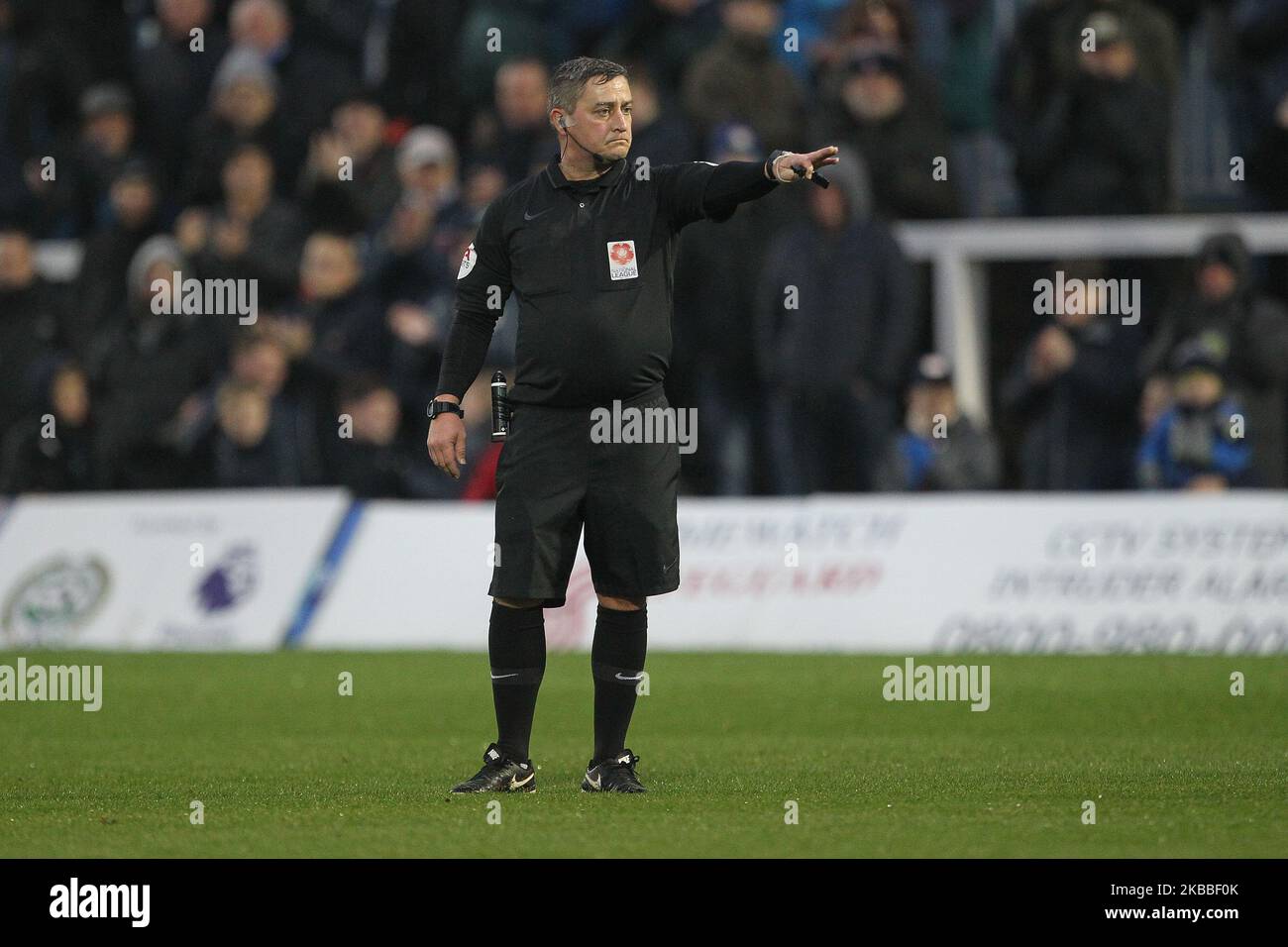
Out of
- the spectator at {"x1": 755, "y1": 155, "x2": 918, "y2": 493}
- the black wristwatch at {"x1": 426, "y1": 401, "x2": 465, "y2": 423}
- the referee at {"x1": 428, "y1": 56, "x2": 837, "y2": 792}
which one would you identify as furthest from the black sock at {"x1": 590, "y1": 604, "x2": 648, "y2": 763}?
the spectator at {"x1": 755, "y1": 155, "x2": 918, "y2": 493}

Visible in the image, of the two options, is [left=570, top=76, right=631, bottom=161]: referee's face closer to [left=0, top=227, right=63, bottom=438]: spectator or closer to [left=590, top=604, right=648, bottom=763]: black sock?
[left=590, top=604, right=648, bottom=763]: black sock

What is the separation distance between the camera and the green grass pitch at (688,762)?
7562 mm

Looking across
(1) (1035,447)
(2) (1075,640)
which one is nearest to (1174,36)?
(1) (1035,447)

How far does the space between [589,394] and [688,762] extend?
6.70 feet

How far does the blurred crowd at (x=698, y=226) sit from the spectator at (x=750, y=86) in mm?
Answer: 25

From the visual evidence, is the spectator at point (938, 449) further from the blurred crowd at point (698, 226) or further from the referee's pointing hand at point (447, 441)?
the referee's pointing hand at point (447, 441)

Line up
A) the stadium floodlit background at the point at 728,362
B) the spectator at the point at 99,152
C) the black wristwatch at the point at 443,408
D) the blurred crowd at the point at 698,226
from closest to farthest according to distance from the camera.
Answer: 1. the black wristwatch at the point at 443,408
2. the stadium floodlit background at the point at 728,362
3. the blurred crowd at the point at 698,226
4. the spectator at the point at 99,152

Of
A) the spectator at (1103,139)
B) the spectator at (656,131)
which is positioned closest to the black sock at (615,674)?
the spectator at (656,131)

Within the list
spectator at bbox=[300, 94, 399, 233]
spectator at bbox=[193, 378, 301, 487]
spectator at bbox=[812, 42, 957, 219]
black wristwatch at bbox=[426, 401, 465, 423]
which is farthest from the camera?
spectator at bbox=[300, 94, 399, 233]

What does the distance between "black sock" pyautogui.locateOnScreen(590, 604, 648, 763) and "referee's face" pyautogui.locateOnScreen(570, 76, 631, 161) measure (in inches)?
69.4

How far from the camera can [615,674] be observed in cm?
883

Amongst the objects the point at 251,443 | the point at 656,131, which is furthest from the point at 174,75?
the point at 656,131

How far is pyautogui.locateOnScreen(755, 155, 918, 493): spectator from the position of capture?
16.5 m

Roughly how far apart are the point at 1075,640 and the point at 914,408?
261 centimetres
